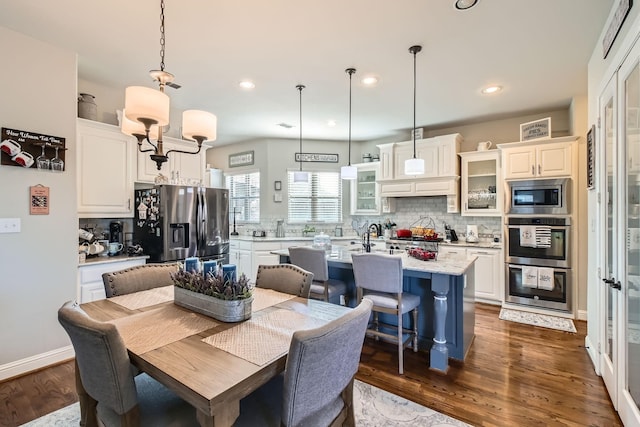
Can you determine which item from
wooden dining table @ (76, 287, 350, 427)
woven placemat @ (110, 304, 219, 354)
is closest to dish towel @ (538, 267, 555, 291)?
wooden dining table @ (76, 287, 350, 427)

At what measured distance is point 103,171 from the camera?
10.6 ft

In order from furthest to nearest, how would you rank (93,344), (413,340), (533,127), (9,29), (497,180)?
(497,180) < (533,127) < (413,340) < (9,29) < (93,344)

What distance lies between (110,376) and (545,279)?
4.57 metres

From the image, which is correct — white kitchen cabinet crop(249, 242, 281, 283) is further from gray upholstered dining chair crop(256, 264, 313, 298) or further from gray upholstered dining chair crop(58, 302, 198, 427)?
gray upholstered dining chair crop(58, 302, 198, 427)

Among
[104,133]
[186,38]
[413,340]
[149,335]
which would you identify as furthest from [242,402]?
[104,133]

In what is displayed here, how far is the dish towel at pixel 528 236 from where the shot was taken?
3989 mm

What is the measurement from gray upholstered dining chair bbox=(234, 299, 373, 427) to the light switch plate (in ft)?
8.22

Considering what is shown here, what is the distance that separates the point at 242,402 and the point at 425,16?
8.71 feet

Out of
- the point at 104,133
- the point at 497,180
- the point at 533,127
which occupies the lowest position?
the point at 497,180

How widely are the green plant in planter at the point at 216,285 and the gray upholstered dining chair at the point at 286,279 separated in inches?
19.5

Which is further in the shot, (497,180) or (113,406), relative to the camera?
(497,180)

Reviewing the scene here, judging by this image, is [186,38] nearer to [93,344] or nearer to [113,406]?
[93,344]

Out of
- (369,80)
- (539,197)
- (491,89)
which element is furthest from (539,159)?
(369,80)

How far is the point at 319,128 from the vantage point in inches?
204
